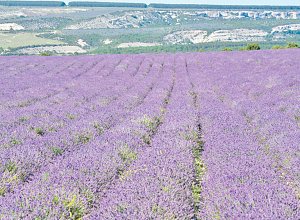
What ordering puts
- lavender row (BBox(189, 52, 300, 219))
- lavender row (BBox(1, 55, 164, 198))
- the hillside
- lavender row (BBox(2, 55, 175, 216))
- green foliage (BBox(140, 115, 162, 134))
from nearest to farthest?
lavender row (BBox(189, 52, 300, 219))
lavender row (BBox(2, 55, 175, 216))
lavender row (BBox(1, 55, 164, 198))
green foliage (BBox(140, 115, 162, 134))
the hillside

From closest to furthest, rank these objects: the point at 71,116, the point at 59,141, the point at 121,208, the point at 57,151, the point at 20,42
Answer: the point at 121,208 < the point at 57,151 < the point at 59,141 < the point at 71,116 < the point at 20,42

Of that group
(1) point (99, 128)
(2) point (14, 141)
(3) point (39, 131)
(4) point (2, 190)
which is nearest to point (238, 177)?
(4) point (2, 190)

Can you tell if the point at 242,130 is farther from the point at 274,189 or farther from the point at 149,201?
the point at 149,201

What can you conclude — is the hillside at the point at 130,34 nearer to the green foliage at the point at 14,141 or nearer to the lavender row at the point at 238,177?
the lavender row at the point at 238,177

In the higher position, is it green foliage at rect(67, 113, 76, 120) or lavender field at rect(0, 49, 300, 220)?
lavender field at rect(0, 49, 300, 220)

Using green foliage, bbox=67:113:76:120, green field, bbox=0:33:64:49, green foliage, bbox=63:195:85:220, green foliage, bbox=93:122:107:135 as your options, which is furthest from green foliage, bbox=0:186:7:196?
green field, bbox=0:33:64:49

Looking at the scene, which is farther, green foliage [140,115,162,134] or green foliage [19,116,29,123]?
green foliage [19,116,29,123]

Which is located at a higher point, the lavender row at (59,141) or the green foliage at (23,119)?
the lavender row at (59,141)

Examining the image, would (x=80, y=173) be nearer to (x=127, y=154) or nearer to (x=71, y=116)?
(x=127, y=154)

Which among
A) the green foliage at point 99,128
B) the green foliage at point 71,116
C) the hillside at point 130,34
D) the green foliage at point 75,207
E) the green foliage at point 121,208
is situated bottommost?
the hillside at point 130,34

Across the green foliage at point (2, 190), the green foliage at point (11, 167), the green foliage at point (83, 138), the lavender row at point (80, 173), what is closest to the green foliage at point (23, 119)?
the green foliage at point (83, 138)

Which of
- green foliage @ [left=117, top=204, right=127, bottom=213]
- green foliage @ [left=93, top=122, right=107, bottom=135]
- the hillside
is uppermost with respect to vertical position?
green foliage @ [left=117, top=204, right=127, bottom=213]

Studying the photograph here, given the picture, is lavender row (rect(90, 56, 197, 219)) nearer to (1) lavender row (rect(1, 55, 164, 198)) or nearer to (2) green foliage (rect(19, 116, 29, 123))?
(1) lavender row (rect(1, 55, 164, 198))
